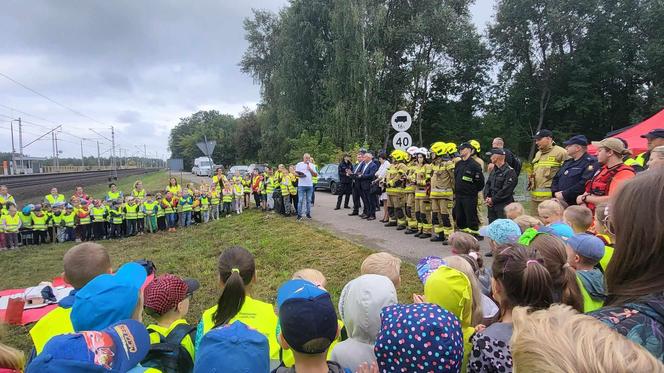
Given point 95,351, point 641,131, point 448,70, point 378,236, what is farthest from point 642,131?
point 448,70

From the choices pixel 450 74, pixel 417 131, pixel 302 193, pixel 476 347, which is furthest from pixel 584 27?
pixel 476 347

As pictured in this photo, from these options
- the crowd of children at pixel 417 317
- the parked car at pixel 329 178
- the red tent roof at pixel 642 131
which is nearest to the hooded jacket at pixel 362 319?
the crowd of children at pixel 417 317

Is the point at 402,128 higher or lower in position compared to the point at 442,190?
higher

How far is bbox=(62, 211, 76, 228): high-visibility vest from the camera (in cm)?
1284

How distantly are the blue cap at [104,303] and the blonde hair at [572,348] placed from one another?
1999 mm

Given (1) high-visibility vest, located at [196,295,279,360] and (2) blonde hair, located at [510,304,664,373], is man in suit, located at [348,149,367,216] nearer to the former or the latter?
(1) high-visibility vest, located at [196,295,279,360]

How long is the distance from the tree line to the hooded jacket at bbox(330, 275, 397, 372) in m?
→ 23.8

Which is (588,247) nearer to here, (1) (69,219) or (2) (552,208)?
(2) (552,208)

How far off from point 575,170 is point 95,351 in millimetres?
6179

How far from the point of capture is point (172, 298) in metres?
2.77

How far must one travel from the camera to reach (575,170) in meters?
5.71

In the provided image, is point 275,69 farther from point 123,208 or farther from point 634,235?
point 634,235

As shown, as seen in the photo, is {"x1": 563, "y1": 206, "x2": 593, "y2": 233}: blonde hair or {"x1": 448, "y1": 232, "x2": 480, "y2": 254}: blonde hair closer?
{"x1": 448, "y1": 232, "x2": 480, "y2": 254}: blonde hair

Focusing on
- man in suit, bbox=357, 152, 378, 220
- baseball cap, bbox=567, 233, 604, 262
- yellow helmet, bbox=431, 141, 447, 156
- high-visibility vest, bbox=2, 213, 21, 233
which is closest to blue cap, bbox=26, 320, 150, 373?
baseball cap, bbox=567, 233, 604, 262
